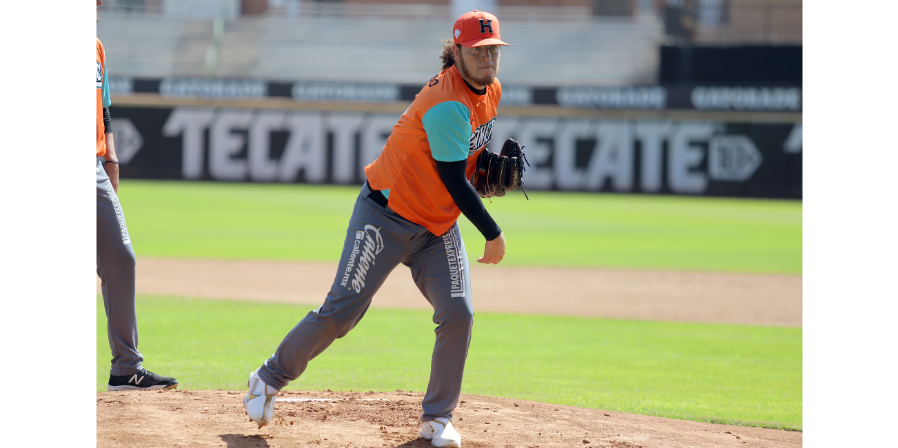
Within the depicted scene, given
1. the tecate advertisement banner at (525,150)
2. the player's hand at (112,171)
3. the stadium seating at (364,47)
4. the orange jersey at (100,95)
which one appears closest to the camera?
the orange jersey at (100,95)

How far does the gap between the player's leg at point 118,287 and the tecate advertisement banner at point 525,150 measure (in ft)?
74.4

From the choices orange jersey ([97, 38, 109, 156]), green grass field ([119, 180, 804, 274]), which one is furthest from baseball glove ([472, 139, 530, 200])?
green grass field ([119, 180, 804, 274])

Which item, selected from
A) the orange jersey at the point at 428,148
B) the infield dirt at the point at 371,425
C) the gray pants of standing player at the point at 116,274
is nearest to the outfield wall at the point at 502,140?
the infield dirt at the point at 371,425

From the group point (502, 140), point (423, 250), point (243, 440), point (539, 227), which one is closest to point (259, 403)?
point (243, 440)

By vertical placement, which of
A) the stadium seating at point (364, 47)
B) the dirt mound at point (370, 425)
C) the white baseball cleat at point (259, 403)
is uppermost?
the stadium seating at point (364, 47)

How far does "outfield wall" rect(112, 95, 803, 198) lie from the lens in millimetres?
27375

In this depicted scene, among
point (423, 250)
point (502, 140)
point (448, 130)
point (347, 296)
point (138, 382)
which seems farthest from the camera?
point (502, 140)

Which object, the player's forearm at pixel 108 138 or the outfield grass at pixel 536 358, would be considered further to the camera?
the outfield grass at pixel 536 358

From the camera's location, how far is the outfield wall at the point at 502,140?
89.8 feet

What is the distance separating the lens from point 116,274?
476 centimetres

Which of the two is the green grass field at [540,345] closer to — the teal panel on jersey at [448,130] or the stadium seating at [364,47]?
the teal panel on jersey at [448,130]

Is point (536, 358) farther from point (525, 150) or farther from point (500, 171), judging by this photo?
point (525, 150)

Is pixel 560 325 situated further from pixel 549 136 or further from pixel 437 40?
pixel 437 40

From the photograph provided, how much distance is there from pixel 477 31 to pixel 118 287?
2.41 metres
